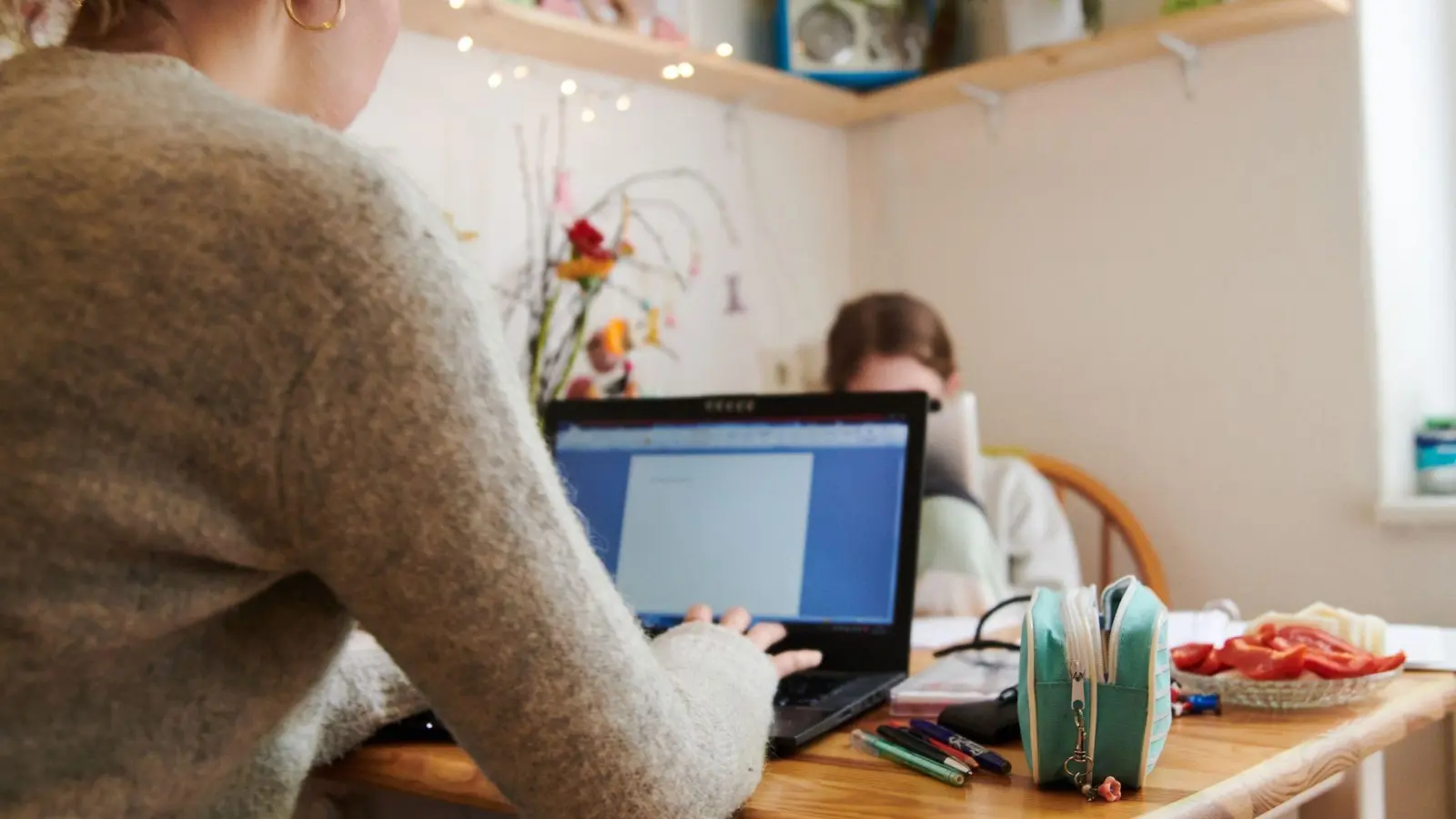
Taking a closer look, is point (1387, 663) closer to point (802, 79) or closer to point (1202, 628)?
point (1202, 628)

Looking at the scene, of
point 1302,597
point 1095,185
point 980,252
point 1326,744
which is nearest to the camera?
point 1326,744

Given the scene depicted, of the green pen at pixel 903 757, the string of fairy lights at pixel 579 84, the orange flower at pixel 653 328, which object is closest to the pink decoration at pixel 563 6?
the string of fairy lights at pixel 579 84

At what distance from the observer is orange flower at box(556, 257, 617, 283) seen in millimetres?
1836

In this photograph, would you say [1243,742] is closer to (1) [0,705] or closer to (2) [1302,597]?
(1) [0,705]

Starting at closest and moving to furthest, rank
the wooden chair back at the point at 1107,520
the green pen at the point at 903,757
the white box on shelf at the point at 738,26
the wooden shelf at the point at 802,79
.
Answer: the green pen at the point at 903,757, the wooden shelf at the point at 802,79, the wooden chair back at the point at 1107,520, the white box on shelf at the point at 738,26

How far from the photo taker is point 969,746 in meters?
0.78

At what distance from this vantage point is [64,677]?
0.54m

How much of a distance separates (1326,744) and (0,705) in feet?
2.43

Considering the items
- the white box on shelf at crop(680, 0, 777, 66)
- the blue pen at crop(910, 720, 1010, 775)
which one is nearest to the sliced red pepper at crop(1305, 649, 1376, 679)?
the blue pen at crop(910, 720, 1010, 775)

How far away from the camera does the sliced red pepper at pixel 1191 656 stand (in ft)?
3.10

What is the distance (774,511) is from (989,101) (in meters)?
1.74

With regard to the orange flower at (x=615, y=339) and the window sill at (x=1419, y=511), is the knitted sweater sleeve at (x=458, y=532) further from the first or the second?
the window sill at (x=1419, y=511)

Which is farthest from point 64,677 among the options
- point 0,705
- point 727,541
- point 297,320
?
point 727,541

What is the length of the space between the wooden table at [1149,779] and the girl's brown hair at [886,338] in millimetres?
1191
